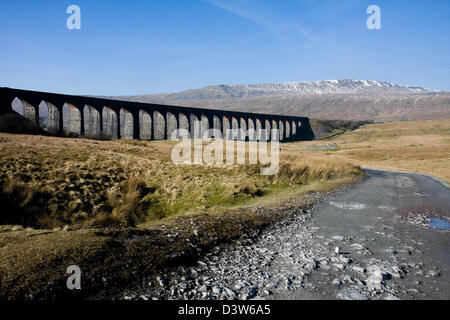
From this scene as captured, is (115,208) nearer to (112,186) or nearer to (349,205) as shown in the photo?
(112,186)

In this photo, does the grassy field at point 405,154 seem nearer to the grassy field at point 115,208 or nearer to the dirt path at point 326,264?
the grassy field at point 115,208

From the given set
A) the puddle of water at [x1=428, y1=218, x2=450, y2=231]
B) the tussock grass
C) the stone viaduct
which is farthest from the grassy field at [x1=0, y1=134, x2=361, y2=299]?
the stone viaduct

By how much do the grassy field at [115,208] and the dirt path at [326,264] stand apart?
2.01 feet

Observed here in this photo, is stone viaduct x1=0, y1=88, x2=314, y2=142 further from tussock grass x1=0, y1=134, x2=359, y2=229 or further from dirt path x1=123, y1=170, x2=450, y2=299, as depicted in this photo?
dirt path x1=123, y1=170, x2=450, y2=299

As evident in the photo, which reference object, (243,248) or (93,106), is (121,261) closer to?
(243,248)

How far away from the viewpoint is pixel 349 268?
5.16m

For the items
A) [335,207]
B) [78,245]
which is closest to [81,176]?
[78,245]

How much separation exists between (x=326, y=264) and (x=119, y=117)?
4684 cm

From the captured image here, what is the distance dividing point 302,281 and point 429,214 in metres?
7.27

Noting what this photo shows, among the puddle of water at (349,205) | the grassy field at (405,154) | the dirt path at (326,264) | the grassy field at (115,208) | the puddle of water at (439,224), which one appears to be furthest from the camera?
the grassy field at (405,154)

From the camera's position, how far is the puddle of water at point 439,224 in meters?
8.02

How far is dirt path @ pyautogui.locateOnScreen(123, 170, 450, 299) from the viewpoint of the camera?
4254 mm

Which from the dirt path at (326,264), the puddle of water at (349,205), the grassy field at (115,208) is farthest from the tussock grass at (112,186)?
the dirt path at (326,264)

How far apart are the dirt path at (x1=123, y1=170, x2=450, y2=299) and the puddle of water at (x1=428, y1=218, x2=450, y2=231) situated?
3 cm
